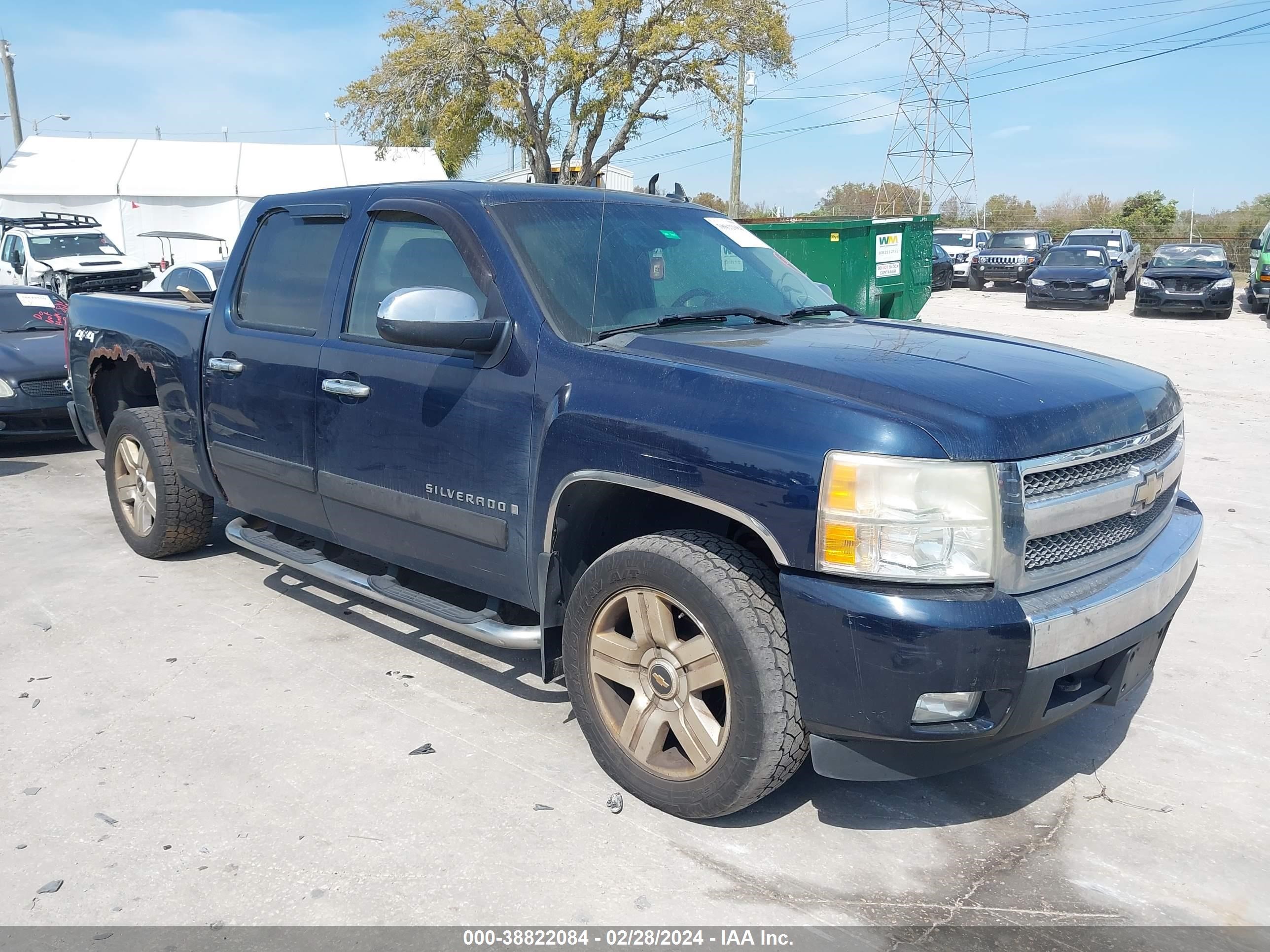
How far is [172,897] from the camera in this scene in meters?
2.80

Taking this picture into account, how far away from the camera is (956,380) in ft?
9.68

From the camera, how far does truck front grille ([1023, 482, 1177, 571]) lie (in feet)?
9.12

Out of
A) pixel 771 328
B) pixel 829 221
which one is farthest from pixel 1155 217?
pixel 771 328

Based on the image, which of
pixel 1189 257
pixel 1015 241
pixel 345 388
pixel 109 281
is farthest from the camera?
pixel 1015 241

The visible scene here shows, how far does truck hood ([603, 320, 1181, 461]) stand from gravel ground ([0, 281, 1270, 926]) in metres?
1.22

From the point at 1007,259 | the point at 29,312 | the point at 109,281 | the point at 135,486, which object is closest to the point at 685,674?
the point at 135,486

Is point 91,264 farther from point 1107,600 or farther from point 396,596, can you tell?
point 1107,600

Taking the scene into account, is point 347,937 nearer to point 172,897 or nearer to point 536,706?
point 172,897

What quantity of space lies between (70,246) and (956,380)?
66.4ft

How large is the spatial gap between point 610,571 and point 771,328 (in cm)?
114

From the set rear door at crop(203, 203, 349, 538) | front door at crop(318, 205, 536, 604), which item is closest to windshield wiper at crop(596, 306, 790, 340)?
front door at crop(318, 205, 536, 604)

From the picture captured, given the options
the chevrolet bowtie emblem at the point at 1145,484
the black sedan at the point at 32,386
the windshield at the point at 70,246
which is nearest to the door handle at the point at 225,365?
the chevrolet bowtie emblem at the point at 1145,484

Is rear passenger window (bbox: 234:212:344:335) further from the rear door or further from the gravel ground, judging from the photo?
the gravel ground

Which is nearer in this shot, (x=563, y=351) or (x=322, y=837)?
(x=322, y=837)
